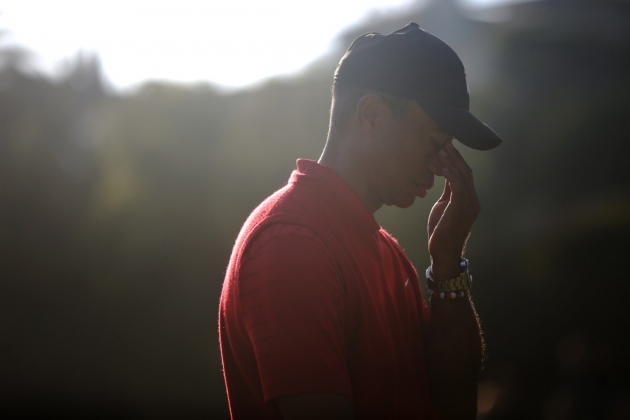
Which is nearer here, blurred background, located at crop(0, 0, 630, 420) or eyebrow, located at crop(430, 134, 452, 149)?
eyebrow, located at crop(430, 134, 452, 149)

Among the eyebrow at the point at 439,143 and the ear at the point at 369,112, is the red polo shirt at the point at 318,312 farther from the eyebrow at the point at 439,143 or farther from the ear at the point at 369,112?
the eyebrow at the point at 439,143

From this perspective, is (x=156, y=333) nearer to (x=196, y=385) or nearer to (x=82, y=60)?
(x=196, y=385)

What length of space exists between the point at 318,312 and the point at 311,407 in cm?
24

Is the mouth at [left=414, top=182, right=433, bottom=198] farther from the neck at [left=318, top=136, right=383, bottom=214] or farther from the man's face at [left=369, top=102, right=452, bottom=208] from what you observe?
the neck at [left=318, top=136, right=383, bottom=214]

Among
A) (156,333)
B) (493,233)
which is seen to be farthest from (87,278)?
(493,233)

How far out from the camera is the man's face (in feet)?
7.52

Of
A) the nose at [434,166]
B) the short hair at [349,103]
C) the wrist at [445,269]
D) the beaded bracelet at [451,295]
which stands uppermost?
the short hair at [349,103]

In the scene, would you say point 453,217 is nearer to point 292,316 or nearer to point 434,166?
point 434,166

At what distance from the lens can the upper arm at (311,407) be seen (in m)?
1.68

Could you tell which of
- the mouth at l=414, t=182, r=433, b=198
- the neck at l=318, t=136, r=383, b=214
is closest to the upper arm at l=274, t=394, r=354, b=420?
the neck at l=318, t=136, r=383, b=214

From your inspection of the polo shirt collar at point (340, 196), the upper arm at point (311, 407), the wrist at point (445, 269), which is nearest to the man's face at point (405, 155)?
the polo shirt collar at point (340, 196)

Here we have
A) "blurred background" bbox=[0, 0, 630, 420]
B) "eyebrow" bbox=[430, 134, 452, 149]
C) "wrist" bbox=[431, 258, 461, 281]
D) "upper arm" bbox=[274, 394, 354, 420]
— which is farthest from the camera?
"blurred background" bbox=[0, 0, 630, 420]

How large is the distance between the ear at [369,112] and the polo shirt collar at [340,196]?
20 cm

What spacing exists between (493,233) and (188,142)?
494cm
